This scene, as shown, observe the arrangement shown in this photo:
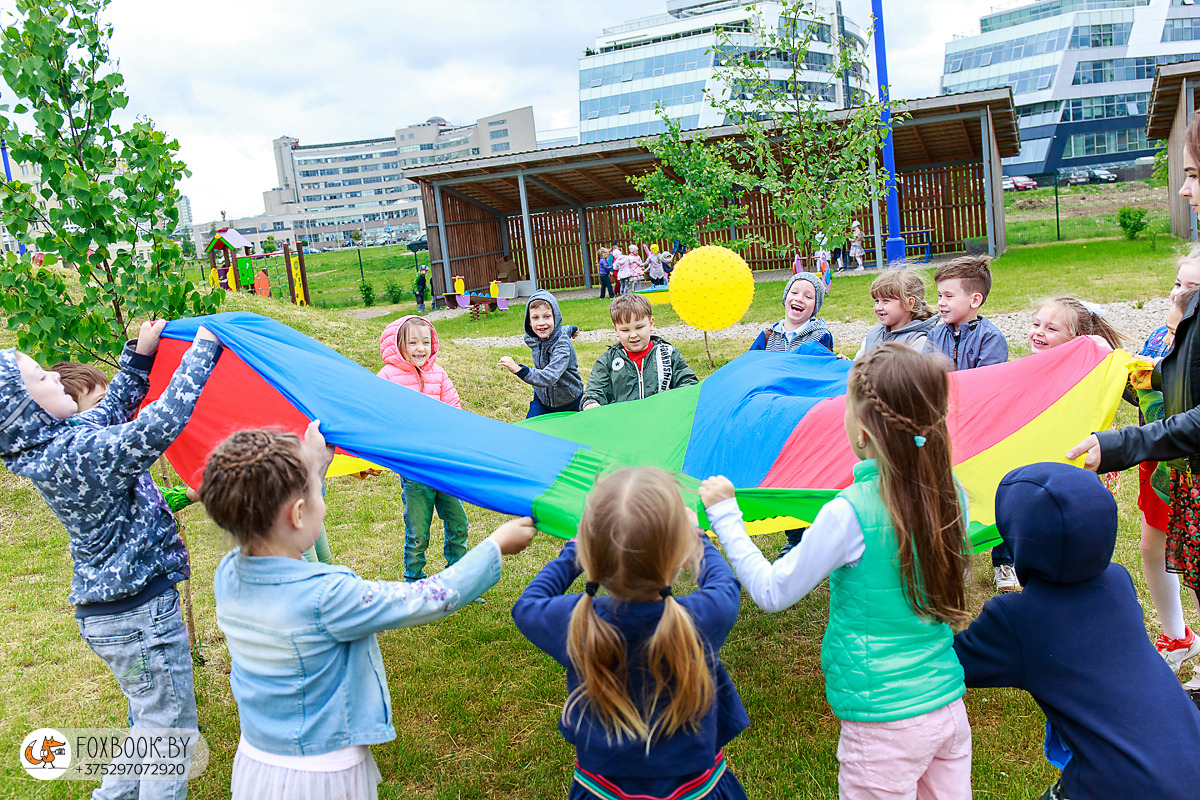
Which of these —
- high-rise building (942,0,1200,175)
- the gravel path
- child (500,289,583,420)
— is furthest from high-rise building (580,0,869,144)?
child (500,289,583,420)

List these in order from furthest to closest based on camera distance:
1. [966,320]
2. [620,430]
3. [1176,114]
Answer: [1176,114] → [966,320] → [620,430]

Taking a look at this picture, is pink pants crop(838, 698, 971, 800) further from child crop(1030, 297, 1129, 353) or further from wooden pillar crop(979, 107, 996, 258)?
wooden pillar crop(979, 107, 996, 258)

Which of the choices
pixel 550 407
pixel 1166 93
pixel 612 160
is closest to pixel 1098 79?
pixel 1166 93

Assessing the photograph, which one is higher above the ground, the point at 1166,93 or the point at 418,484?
the point at 1166,93

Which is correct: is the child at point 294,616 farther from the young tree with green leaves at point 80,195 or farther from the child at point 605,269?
the child at point 605,269

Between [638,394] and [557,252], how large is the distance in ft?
55.3

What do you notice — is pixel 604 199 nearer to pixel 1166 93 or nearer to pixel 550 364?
pixel 1166 93

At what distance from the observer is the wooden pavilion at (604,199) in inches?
608

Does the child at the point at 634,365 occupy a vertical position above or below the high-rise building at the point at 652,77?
below

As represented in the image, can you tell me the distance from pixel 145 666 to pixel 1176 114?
18579mm

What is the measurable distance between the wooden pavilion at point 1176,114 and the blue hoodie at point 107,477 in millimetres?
15142

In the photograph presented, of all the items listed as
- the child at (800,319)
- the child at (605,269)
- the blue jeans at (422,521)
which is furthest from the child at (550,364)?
the child at (605,269)

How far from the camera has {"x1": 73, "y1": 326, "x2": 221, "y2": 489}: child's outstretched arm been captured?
2051 millimetres

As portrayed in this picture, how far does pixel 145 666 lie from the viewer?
2.21m
